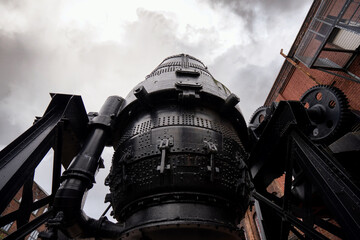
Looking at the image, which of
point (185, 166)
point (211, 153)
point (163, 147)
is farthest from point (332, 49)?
point (163, 147)

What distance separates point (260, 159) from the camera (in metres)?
4.42

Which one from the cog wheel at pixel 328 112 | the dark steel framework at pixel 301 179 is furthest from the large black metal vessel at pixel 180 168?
the cog wheel at pixel 328 112

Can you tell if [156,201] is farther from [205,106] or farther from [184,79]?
[184,79]

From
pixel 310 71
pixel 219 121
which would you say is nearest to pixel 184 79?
pixel 219 121

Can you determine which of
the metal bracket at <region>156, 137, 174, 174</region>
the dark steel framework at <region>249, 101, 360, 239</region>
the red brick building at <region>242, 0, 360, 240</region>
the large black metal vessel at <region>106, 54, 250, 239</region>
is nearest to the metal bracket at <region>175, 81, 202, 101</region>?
the large black metal vessel at <region>106, 54, 250, 239</region>

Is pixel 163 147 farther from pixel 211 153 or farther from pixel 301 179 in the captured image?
pixel 301 179

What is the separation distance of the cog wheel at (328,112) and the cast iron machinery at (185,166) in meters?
0.02

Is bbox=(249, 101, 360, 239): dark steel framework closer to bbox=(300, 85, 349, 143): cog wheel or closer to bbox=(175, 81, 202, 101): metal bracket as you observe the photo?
bbox=(300, 85, 349, 143): cog wheel

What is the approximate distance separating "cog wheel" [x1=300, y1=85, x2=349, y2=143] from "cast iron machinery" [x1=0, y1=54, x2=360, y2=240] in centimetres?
2

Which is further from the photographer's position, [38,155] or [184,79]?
[184,79]

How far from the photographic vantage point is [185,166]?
3254 millimetres

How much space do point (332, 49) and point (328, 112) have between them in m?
3.92

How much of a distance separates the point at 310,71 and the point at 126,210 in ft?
31.9

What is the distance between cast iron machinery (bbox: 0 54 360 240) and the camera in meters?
2.77
